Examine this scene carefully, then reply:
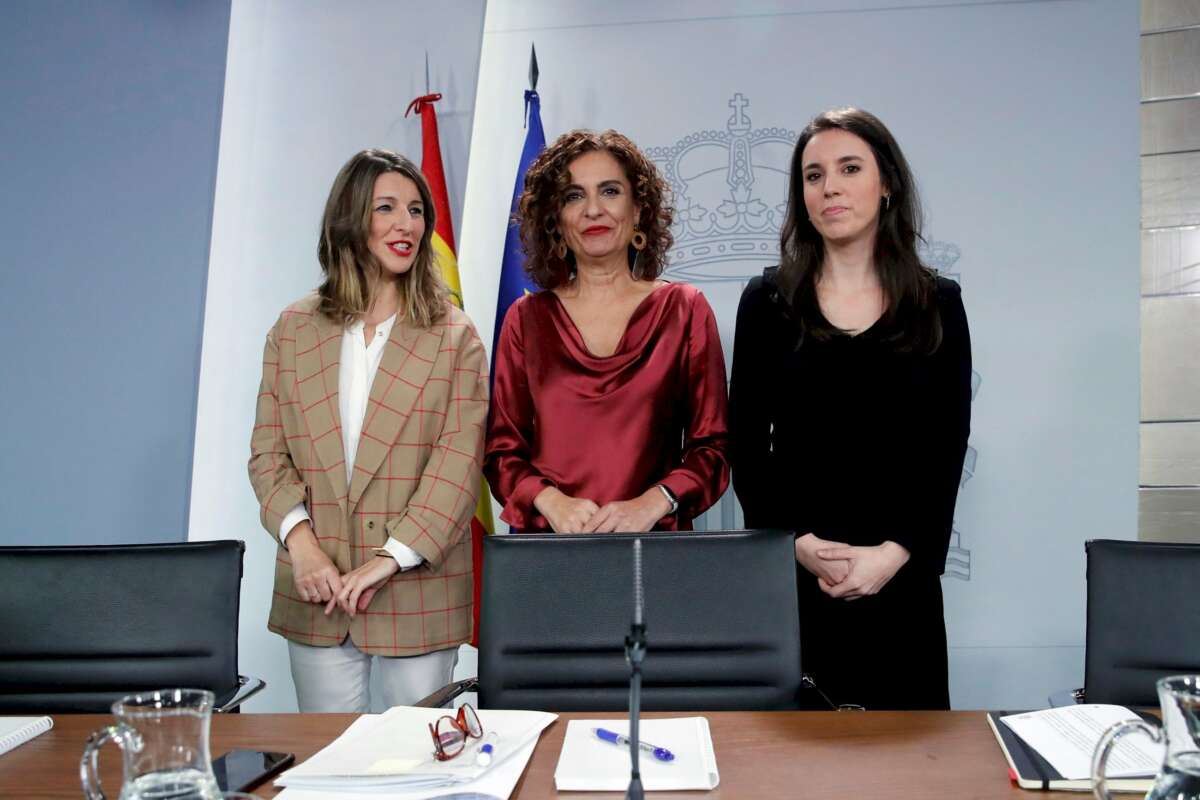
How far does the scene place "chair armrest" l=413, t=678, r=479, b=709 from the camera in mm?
1602

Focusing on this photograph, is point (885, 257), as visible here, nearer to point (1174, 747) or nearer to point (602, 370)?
point (602, 370)

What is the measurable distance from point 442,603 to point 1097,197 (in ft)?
8.37

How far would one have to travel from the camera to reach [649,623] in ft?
5.79

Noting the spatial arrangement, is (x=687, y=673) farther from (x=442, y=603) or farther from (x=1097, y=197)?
(x=1097, y=197)

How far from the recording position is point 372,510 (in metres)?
2.43

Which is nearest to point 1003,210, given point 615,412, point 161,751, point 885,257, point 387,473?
point 885,257

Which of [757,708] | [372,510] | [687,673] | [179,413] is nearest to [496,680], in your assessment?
[687,673]

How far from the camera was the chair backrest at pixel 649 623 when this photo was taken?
1.76m

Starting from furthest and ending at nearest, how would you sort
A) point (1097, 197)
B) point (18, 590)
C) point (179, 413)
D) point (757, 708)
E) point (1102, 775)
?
point (179, 413), point (1097, 197), point (18, 590), point (757, 708), point (1102, 775)

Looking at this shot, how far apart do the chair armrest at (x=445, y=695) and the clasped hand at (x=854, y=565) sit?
2.74 feet

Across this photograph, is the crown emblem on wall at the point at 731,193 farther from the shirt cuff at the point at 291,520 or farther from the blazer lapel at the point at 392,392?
the shirt cuff at the point at 291,520

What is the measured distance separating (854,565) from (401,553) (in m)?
1.03

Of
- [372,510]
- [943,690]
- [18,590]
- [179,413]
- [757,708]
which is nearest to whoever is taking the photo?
[757,708]

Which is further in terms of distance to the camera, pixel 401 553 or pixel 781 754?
pixel 401 553
